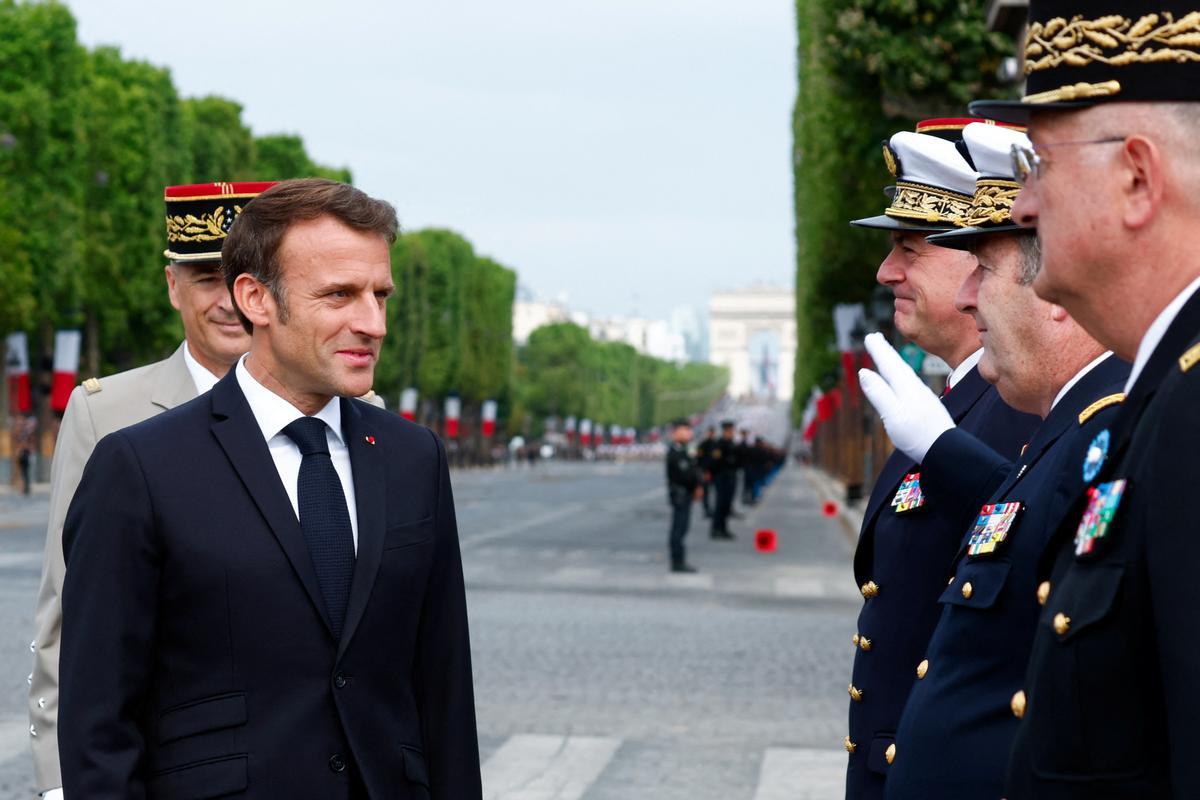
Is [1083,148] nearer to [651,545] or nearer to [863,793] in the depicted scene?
[863,793]

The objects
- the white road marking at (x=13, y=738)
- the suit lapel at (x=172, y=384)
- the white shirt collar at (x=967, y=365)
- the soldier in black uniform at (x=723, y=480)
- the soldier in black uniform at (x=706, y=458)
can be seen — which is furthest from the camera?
the soldier in black uniform at (x=706, y=458)

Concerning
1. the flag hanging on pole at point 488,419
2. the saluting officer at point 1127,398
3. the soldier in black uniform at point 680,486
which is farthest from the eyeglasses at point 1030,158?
the flag hanging on pole at point 488,419

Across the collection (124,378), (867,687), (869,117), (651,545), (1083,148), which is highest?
(869,117)

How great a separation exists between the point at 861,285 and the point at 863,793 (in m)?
34.2

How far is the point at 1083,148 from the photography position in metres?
2.37

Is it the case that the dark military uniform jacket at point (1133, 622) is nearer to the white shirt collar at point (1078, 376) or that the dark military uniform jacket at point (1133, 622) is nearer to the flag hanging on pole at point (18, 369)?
the white shirt collar at point (1078, 376)

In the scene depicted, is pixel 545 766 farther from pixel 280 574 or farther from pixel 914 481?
pixel 280 574

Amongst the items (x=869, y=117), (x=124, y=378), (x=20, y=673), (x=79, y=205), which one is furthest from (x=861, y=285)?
(x=124, y=378)

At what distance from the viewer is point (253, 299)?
12.2ft

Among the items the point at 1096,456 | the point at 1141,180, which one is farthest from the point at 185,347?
the point at 1141,180

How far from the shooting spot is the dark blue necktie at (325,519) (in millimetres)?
3545

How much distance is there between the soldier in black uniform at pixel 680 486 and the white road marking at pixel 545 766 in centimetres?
1198

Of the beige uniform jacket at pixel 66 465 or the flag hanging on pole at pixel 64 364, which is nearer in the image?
the beige uniform jacket at pixel 66 465

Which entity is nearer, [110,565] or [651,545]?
[110,565]
